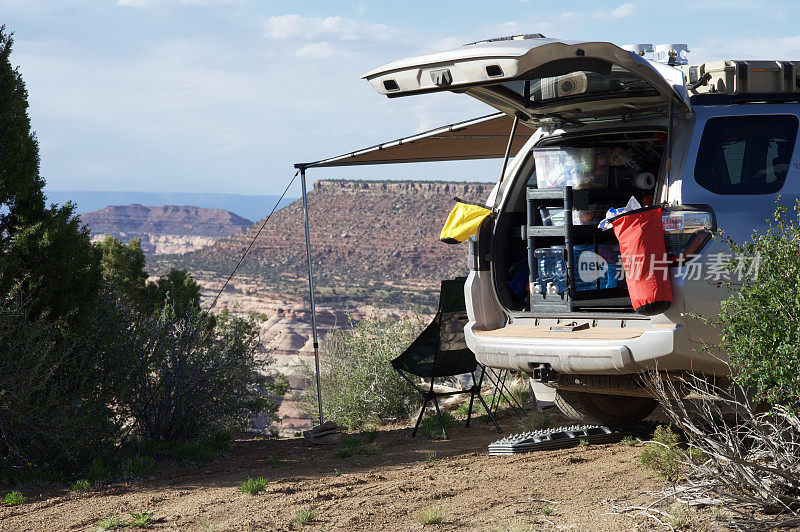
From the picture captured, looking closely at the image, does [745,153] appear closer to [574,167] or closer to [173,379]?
[574,167]

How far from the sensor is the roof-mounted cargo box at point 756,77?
4.41 m

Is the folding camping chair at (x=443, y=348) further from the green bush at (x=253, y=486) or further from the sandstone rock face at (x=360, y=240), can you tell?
the sandstone rock face at (x=360, y=240)

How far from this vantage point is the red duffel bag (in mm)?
4223

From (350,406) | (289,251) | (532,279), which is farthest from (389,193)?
(532,279)

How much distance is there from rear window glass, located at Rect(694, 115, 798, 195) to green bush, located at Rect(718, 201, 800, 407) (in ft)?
2.37

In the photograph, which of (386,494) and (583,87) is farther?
(583,87)

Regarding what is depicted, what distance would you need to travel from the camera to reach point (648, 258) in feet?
13.9

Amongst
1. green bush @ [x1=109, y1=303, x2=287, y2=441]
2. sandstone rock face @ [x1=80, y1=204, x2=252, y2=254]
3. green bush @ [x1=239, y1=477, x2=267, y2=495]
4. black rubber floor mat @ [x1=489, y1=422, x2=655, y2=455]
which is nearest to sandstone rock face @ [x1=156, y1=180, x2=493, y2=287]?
green bush @ [x1=109, y1=303, x2=287, y2=441]

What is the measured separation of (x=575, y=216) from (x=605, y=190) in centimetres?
35

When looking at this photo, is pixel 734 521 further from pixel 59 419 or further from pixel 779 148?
pixel 59 419

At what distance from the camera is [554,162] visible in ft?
16.9

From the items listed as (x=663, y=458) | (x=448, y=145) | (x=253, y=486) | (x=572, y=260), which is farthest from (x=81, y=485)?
(x=448, y=145)

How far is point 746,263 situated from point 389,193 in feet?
162

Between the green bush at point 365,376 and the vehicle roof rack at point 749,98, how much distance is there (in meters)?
4.71
